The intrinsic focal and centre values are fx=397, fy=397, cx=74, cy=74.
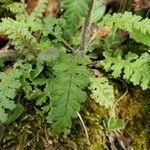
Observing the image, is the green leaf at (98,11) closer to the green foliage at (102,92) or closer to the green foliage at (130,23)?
the green foliage at (130,23)

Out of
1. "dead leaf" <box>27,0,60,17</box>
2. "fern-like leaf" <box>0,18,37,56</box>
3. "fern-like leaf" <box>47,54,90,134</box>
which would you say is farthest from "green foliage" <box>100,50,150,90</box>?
"dead leaf" <box>27,0,60,17</box>

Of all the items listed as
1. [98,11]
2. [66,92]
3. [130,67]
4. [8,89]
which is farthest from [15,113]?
[98,11]

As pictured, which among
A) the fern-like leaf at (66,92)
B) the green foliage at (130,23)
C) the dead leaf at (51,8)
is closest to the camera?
the fern-like leaf at (66,92)

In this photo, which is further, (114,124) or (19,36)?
(19,36)

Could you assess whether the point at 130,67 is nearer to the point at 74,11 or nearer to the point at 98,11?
the point at 98,11

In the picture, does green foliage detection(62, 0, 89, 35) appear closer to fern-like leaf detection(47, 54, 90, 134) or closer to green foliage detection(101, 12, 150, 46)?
fern-like leaf detection(47, 54, 90, 134)

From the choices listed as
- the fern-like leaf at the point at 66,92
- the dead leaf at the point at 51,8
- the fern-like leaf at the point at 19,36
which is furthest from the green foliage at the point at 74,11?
the dead leaf at the point at 51,8

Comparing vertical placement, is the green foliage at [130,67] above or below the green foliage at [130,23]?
below
